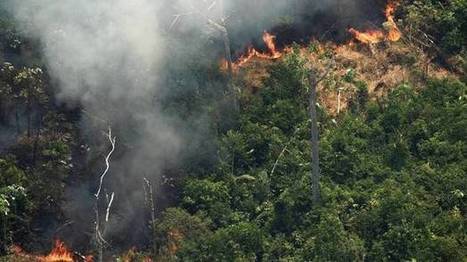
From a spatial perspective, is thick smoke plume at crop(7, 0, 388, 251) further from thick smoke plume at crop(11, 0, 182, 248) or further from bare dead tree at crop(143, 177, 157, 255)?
bare dead tree at crop(143, 177, 157, 255)

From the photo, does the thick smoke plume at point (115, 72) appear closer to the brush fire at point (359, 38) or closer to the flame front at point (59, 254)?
the flame front at point (59, 254)

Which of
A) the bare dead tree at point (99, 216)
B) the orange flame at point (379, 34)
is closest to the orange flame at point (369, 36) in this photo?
the orange flame at point (379, 34)

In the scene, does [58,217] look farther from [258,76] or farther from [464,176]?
[464,176]

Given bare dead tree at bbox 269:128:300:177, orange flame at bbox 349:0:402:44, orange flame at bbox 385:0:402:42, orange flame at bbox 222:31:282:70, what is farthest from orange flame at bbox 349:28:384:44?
bare dead tree at bbox 269:128:300:177

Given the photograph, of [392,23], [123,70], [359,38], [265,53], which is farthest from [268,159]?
[392,23]

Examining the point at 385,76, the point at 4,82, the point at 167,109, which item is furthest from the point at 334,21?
the point at 4,82

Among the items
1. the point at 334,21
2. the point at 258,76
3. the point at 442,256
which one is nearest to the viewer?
the point at 442,256
